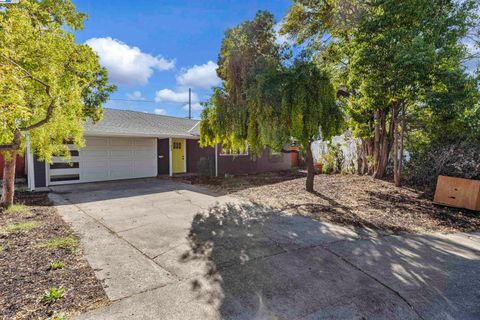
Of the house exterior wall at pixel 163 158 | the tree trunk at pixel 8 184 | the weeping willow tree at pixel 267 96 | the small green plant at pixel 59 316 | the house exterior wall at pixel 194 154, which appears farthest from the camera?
the house exterior wall at pixel 194 154

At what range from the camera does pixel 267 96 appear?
20.6 feet

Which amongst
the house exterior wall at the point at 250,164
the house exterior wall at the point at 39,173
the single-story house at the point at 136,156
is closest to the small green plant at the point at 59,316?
the single-story house at the point at 136,156

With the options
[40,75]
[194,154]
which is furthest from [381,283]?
[194,154]

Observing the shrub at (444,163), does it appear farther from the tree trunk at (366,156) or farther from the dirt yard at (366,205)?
the tree trunk at (366,156)

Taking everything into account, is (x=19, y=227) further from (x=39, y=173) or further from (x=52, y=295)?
(x=39, y=173)

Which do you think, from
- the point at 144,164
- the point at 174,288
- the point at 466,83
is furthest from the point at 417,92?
the point at 144,164

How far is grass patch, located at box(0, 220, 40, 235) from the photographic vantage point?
167 inches

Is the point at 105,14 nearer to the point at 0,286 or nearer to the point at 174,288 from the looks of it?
the point at 0,286

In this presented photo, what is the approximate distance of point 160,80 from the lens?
21109 mm

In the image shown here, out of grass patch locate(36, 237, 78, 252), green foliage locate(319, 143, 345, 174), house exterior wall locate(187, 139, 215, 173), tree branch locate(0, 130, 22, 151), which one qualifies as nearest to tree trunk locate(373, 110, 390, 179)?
green foliage locate(319, 143, 345, 174)

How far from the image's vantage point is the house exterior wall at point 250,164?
1315 cm

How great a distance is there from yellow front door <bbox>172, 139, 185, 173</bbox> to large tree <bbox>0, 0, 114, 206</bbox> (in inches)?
248

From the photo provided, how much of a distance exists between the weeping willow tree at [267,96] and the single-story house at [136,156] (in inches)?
126

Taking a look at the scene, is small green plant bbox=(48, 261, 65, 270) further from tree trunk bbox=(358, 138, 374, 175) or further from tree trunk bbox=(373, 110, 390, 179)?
tree trunk bbox=(358, 138, 374, 175)
